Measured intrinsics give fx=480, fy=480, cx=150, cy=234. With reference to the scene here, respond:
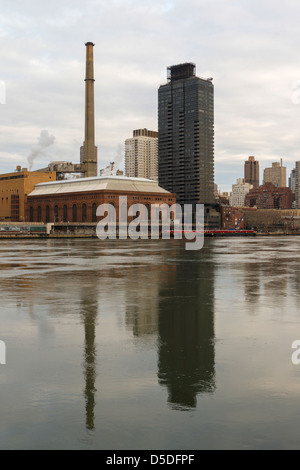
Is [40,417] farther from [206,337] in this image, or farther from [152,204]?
[152,204]

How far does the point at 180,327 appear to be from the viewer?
15.8 meters

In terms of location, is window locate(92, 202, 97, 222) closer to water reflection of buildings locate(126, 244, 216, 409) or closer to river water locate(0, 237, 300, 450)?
water reflection of buildings locate(126, 244, 216, 409)

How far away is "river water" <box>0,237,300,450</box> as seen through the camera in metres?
7.59

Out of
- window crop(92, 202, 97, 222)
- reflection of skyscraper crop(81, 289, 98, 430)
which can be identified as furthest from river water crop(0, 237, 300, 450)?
window crop(92, 202, 97, 222)

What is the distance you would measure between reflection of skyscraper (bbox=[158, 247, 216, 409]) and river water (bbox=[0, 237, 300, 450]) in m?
0.04

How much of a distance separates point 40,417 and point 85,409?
2.63ft

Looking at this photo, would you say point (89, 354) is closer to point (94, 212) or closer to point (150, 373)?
point (150, 373)

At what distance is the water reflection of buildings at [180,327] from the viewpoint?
9961mm

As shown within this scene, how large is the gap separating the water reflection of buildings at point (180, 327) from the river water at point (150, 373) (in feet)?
0.13

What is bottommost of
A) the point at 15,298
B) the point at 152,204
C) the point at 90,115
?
the point at 15,298

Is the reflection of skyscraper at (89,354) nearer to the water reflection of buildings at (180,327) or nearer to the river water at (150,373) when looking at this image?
the river water at (150,373)
